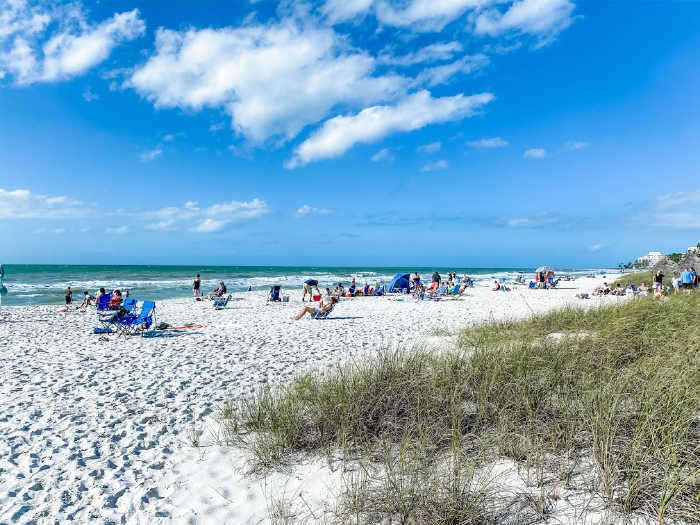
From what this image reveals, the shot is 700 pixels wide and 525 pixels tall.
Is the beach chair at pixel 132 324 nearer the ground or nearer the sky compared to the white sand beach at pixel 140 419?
nearer the sky

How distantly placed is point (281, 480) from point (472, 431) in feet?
5.03

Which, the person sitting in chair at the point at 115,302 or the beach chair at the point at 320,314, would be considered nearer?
the beach chair at the point at 320,314

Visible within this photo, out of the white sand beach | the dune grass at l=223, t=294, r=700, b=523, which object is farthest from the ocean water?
the dune grass at l=223, t=294, r=700, b=523

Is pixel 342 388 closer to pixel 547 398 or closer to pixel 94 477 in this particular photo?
pixel 547 398

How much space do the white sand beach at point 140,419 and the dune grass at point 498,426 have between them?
15.3 inches

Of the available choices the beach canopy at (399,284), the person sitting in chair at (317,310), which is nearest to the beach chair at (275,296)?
the person sitting in chair at (317,310)

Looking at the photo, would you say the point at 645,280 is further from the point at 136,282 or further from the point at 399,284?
the point at 136,282

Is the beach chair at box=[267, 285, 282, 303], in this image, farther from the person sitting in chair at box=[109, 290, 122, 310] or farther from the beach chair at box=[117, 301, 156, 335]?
the beach chair at box=[117, 301, 156, 335]

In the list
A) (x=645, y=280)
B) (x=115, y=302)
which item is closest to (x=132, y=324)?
(x=115, y=302)

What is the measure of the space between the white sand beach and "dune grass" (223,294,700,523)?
390 mm

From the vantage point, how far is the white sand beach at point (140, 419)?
A: 8.93ft

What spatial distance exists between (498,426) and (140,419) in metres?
3.59

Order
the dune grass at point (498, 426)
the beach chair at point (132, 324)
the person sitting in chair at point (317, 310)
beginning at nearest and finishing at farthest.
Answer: the dune grass at point (498, 426)
the beach chair at point (132, 324)
the person sitting in chair at point (317, 310)

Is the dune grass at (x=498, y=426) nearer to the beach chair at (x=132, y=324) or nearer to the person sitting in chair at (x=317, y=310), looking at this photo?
the beach chair at (x=132, y=324)
